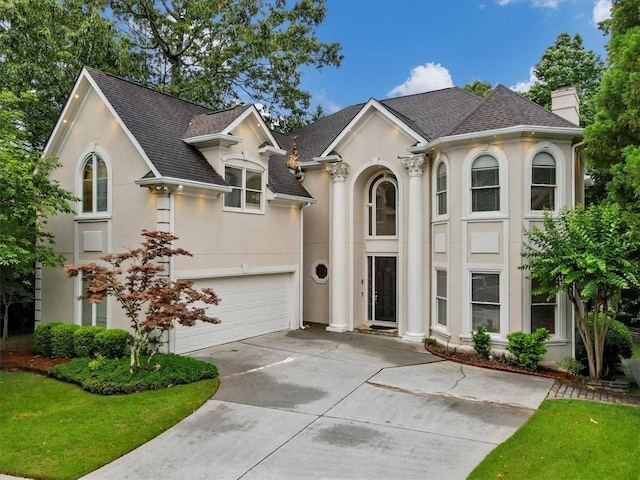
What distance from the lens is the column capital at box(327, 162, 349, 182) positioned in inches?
593

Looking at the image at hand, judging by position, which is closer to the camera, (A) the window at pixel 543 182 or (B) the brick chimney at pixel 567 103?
(A) the window at pixel 543 182

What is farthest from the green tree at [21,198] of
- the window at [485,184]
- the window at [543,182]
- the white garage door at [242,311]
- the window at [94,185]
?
the window at [543,182]

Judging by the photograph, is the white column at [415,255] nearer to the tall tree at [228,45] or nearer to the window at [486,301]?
the window at [486,301]

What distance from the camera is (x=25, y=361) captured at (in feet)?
36.8

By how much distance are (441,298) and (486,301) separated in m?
1.49

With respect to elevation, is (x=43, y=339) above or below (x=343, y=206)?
below

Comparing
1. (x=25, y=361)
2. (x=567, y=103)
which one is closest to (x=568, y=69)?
(x=567, y=103)

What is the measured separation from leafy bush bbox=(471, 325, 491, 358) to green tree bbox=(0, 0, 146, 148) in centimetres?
1678

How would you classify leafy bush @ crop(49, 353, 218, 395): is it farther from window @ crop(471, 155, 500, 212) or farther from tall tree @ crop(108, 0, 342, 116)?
tall tree @ crop(108, 0, 342, 116)

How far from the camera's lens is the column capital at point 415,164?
44.5 ft

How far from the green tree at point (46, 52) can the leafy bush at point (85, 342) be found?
922 centimetres

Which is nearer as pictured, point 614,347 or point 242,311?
point 614,347

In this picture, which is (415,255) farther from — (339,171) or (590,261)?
(590,261)

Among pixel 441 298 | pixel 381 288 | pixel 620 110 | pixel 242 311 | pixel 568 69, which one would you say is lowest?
pixel 242 311
